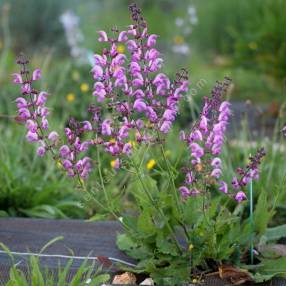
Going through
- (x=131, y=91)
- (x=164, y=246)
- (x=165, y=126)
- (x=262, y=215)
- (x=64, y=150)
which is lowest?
(x=164, y=246)

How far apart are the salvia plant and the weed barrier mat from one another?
5.1 inches

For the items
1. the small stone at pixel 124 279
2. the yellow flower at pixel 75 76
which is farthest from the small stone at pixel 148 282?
the yellow flower at pixel 75 76

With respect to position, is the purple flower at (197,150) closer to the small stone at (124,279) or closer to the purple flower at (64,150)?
the purple flower at (64,150)

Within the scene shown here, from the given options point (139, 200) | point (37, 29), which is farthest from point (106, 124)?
point (37, 29)

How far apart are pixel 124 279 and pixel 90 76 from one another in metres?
4.08

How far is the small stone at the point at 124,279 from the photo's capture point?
268 centimetres

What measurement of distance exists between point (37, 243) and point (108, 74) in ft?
3.26

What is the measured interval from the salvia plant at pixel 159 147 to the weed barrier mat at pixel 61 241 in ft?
0.42

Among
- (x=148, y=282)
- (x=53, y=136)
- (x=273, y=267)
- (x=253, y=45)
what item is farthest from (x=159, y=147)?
(x=253, y=45)

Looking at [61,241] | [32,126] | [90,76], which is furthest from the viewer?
[90,76]

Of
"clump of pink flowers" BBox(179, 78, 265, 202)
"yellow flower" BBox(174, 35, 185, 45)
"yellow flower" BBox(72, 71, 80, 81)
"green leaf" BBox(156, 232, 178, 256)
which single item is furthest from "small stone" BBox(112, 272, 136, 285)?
"yellow flower" BBox(174, 35, 185, 45)

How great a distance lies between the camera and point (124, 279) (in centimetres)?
268

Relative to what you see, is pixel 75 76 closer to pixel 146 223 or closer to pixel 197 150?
pixel 146 223

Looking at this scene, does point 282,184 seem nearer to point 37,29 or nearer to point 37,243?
point 37,243
